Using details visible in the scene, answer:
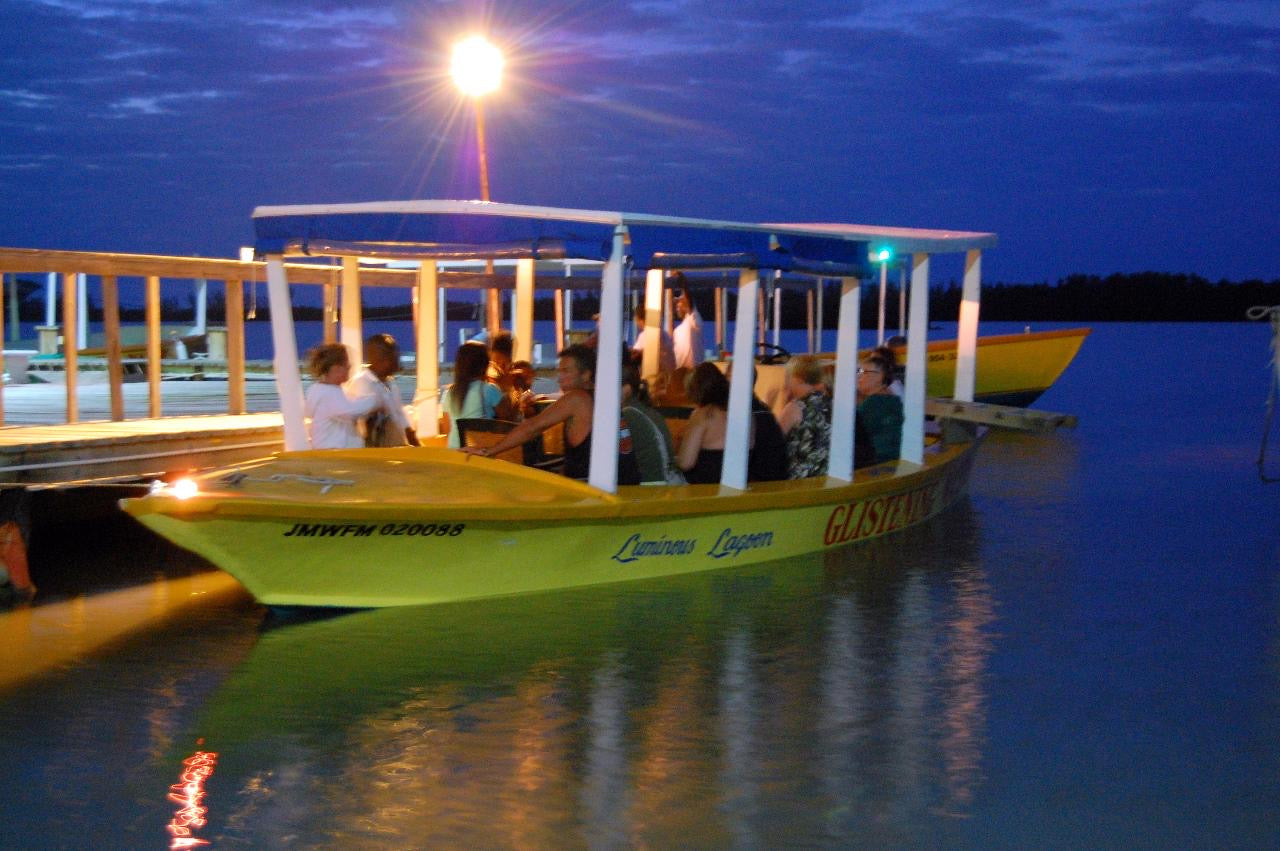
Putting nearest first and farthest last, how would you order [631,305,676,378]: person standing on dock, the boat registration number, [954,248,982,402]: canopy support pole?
the boat registration number
[631,305,676,378]: person standing on dock
[954,248,982,402]: canopy support pole

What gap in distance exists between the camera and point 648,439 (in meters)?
10.8

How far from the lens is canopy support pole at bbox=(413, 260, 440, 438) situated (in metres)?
11.9

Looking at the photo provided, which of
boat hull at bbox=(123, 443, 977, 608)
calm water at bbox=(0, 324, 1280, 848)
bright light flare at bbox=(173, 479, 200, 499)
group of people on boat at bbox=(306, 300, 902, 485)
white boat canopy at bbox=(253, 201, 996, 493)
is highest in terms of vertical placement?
white boat canopy at bbox=(253, 201, 996, 493)

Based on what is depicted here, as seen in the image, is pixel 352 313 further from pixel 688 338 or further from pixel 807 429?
pixel 688 338

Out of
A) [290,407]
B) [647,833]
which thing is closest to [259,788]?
[647,833]

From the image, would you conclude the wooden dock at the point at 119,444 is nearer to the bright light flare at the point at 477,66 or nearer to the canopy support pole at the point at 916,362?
the bright light flare at the point at 477,66

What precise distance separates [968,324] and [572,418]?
613cm

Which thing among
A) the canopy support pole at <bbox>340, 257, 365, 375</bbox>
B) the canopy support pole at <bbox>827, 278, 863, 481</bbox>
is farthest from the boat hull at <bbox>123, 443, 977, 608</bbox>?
the canopy support pole at <bbox>340, 257, 365, 375</bbox>

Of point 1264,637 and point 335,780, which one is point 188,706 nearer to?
point 335,780

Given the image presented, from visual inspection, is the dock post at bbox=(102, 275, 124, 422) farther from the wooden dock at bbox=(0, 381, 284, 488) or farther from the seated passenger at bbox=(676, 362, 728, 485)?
the seated passenger at bbox=(676, 362, 728, 485)

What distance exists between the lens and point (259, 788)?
642 centimetres

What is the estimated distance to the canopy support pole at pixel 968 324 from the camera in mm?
14856

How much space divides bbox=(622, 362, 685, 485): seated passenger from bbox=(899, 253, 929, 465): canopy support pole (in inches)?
104

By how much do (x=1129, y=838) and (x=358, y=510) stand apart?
4460mm
